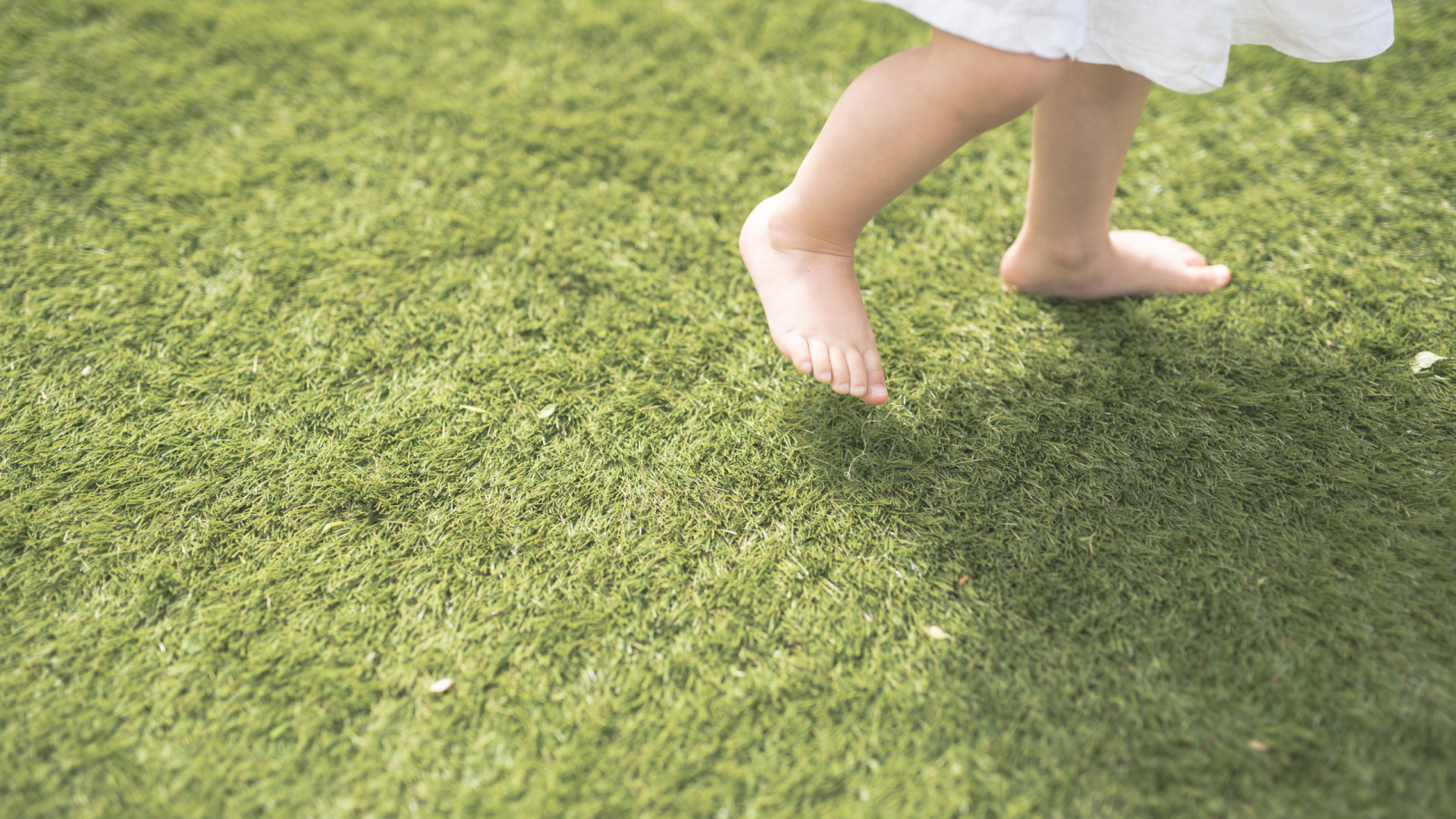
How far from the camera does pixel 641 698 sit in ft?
3.77

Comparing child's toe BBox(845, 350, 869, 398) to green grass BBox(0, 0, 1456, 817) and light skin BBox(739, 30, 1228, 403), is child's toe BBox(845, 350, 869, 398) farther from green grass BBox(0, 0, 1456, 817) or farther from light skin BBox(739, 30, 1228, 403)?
green grass BBox(0, 0, 1456, 817)

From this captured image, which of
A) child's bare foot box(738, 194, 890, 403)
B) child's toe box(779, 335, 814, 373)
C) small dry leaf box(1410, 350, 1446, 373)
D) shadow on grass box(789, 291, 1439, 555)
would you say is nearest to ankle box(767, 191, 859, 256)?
child's bare foot box(738, 194, 890, 403)

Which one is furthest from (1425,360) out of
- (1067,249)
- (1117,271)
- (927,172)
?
(927,172)

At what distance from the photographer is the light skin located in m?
1.08

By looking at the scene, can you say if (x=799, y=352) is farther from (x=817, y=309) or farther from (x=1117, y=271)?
(x=1117, y=271)

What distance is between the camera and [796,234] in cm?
136

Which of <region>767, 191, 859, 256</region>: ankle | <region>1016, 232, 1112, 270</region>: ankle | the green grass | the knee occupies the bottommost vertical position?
the green grass

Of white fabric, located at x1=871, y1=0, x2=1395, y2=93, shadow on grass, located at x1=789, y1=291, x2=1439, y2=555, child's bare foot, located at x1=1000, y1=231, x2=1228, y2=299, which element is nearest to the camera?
white fabric, located at x1=871, y1=0, x2=1395, y2=93

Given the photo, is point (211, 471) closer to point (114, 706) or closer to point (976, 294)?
point (114, 706)

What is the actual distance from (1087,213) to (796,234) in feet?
1.87

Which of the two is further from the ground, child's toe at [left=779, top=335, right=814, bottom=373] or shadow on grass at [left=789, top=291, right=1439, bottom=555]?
child's toe at [left=779, top=335, right=814, bottom=373]

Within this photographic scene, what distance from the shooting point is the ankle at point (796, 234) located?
1334 millimetres

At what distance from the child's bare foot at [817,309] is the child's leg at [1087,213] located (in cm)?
41

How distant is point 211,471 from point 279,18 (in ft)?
5.09
